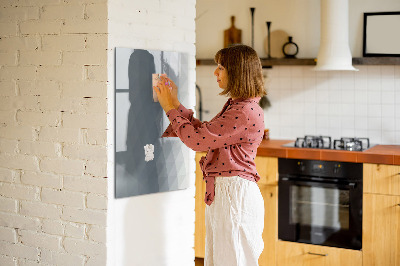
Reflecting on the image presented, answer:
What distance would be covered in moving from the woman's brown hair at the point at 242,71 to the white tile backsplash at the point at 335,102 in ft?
6.68

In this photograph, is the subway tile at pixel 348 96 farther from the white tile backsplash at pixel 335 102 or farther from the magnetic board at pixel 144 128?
the magnetic board at pixel 144 128

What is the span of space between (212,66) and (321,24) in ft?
3.44

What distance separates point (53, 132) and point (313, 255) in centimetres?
213

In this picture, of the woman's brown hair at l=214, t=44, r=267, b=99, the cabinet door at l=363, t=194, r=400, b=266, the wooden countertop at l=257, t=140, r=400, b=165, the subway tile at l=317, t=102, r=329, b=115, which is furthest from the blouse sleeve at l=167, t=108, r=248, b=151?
the subway tile at l=317, t=102, r=329, b=115

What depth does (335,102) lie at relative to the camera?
4.57 meters

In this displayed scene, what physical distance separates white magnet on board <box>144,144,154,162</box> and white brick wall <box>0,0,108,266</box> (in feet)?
0.83

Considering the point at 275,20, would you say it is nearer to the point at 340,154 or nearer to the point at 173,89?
the point at 340,154

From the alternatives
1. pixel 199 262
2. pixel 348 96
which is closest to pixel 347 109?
pixel 348 96

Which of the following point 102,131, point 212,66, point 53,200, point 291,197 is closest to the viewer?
point 102,131

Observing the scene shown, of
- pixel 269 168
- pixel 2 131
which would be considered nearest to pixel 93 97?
pixel 2 131

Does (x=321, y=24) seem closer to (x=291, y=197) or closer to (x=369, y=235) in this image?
(x=291, y=197)

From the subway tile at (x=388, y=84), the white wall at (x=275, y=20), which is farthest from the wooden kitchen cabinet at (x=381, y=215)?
the white wall at (x=275, y=20)

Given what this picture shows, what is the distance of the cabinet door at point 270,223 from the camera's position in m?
4.17

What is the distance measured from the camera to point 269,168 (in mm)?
4164
